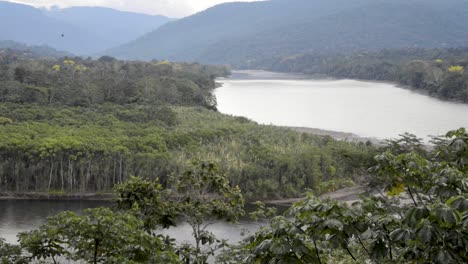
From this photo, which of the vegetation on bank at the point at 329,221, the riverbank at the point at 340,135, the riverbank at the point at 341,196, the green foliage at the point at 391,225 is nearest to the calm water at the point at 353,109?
the riverbank at the point at 340,135

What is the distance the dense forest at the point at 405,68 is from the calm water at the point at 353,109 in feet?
12.4

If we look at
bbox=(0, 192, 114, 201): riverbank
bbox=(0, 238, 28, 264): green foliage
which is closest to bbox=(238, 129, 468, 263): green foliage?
bbox=(0, 238, 28, 264): green foliage

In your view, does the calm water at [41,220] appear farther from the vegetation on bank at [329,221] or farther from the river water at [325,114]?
the vegetation on bank at [329,221]

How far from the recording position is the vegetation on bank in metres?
4.72

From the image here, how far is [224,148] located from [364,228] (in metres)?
34.3

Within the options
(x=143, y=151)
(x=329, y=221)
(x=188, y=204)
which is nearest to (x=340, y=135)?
(x=143, y=151)

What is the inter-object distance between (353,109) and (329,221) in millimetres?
73844

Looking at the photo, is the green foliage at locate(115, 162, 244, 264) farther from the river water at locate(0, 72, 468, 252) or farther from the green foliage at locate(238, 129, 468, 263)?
the river water at locate(0, 72, 468, 252)

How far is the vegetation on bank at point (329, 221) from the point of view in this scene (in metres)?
4.72

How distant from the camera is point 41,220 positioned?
29.7 meters

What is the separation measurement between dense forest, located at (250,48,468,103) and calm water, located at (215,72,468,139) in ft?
12.4

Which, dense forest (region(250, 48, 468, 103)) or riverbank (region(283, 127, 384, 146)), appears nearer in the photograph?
riverbank (region(283, 127, 384, 146))

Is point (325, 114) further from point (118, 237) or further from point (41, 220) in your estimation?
point (118, 237)

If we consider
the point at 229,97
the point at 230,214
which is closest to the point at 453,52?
the point at 229,97
